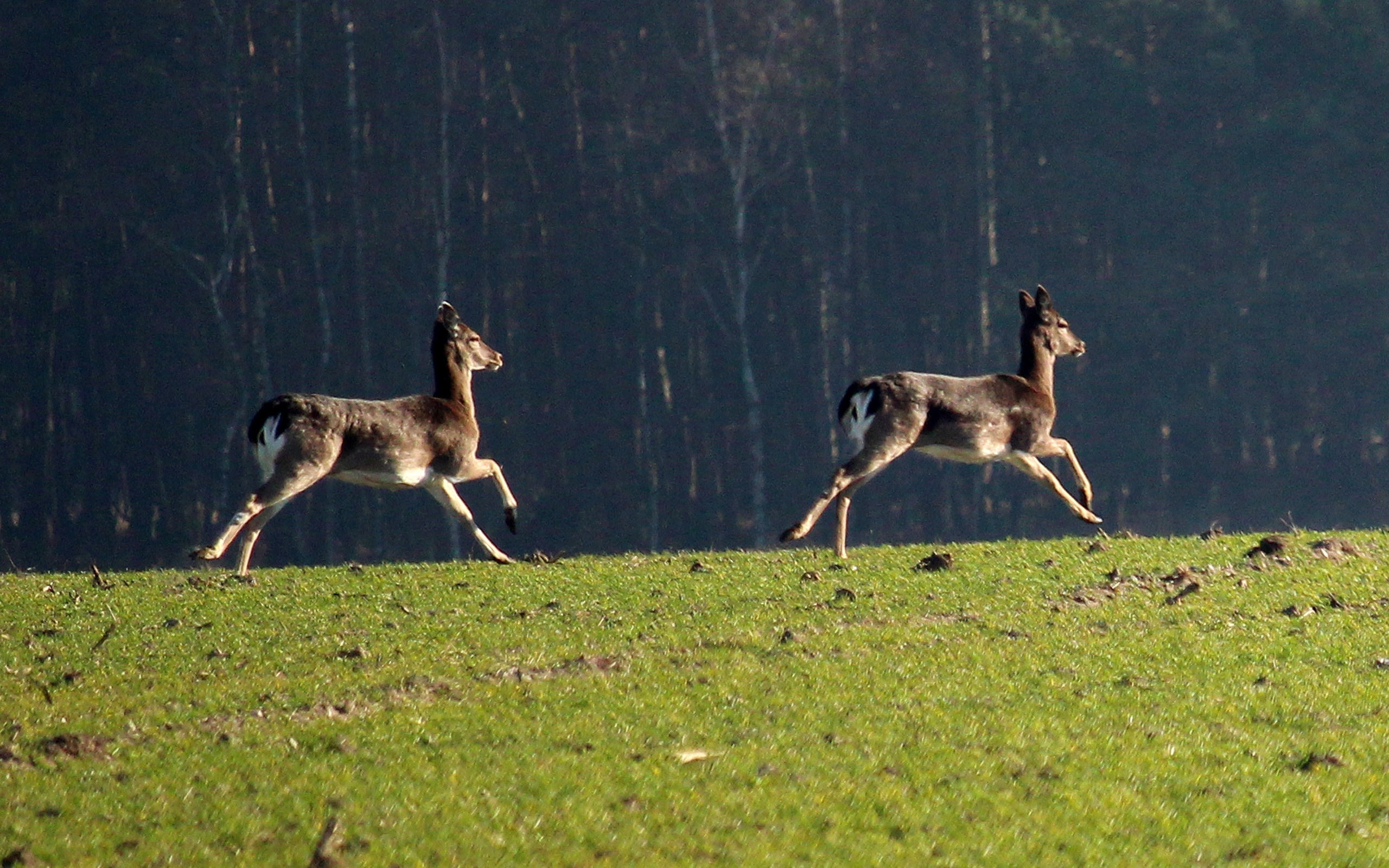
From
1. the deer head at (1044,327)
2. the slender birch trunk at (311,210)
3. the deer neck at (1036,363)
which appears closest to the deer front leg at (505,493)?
the deer neck at (1036,363)

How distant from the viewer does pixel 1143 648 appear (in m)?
9.09

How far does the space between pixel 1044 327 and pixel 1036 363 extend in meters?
0.39

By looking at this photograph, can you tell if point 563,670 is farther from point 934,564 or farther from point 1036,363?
point 1036,363

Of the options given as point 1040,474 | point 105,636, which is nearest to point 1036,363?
point 1040,474

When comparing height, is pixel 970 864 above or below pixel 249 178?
below

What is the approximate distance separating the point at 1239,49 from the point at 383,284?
16.6 m

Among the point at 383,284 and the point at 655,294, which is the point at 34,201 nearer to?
the point at 383,284

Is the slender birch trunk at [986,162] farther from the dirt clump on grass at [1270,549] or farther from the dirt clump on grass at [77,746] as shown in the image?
the dirt clump on grass at [77,746]

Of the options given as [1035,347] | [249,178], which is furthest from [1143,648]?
[249,178]

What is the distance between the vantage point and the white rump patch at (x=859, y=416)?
515 inches

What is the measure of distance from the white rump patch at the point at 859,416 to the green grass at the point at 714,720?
5.71 ft

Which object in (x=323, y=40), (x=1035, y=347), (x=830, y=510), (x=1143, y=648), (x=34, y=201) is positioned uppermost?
(x=323, y=40)

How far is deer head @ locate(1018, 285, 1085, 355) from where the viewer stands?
15008 millimetres

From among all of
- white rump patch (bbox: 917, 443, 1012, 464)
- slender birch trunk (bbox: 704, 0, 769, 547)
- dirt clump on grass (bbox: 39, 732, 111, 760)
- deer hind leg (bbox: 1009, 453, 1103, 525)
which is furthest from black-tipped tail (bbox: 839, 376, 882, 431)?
slender birch trunk (bbox: 704, 0, 769, 547)
